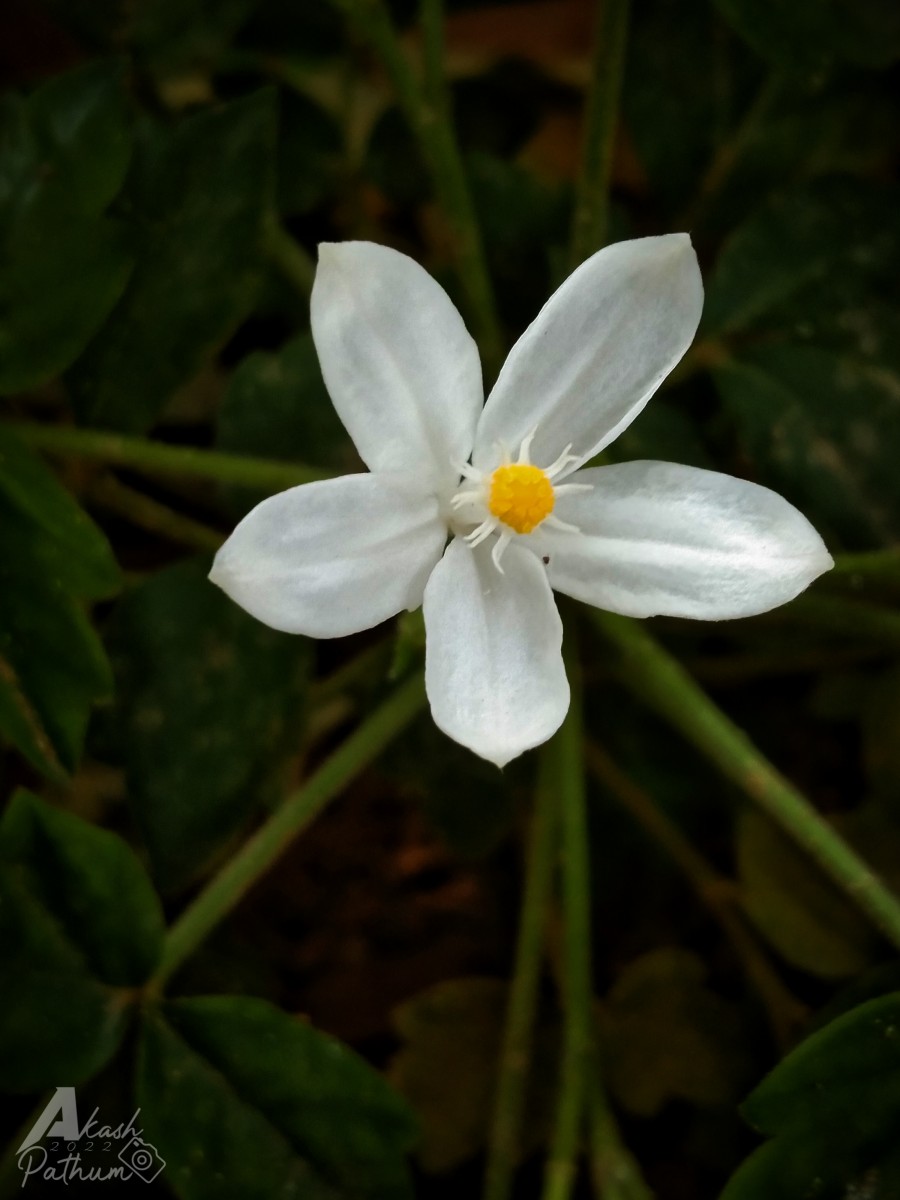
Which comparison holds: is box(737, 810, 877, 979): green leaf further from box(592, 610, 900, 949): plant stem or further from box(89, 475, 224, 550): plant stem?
box(89, 475, 224, 550): plant stem

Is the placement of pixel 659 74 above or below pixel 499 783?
above

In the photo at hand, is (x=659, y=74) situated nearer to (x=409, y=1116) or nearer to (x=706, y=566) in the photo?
(x=706, y=566)

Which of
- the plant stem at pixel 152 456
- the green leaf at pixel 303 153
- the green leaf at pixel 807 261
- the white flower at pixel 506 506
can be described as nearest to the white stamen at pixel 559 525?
the white flower at pixel 506 506

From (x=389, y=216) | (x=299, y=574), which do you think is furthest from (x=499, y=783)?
(x=389, y=216)

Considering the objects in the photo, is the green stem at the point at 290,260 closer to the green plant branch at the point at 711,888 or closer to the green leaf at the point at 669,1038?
the green plant branch at the point at 711,888

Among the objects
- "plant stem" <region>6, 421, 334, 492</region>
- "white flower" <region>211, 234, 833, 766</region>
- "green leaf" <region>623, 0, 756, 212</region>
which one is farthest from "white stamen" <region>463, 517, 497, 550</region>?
"green leaf" <region>623, 0, 756, 212</region>

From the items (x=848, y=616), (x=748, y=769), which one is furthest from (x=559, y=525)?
(x=848, y=616)

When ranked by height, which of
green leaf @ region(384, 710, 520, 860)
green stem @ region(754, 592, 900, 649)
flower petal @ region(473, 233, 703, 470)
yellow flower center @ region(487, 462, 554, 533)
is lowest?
green leaf @ region(384, 710, 520, 860)
